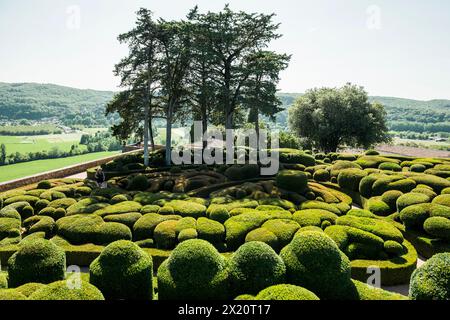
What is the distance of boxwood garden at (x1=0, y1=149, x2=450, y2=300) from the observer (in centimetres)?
707

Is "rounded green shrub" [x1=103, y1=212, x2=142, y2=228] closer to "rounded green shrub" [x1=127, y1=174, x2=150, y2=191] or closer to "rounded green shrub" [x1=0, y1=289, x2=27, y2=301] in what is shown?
"rounded green shrub" [x1=0, y1=289, x2=27, y2=301]

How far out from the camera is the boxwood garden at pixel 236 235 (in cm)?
707

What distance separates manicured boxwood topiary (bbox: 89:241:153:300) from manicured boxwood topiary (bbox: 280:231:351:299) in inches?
142

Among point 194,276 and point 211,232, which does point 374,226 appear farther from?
point 194,276

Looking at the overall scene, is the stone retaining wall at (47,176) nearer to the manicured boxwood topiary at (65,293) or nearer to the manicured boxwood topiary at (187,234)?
the manicured boxwood topiary at (187,234)

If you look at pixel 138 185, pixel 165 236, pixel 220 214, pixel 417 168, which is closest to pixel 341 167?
pixel 417 168

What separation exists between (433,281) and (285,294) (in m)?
3.39

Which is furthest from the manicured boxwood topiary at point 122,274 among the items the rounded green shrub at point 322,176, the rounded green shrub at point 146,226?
the rounded green shrub at point 322,176

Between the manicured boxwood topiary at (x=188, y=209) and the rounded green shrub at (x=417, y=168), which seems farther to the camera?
the rounded green shrub at (x=417, y=168)

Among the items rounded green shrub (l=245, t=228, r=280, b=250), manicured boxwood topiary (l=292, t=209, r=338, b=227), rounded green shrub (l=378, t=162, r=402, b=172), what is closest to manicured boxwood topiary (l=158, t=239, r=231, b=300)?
rounded green shrub (l=245, t=228, r=280, b=250)

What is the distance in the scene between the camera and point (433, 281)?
6.71 meters

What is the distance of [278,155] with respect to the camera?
25.4m

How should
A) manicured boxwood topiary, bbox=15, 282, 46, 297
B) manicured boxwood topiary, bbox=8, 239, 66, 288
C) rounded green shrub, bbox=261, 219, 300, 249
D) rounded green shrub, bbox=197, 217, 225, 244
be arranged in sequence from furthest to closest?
rounded green shrub, bbox=197, 217, 225, 244 < rounded green shrub, bbox=261, 219, 300, 249 < manicured boxwood topiary, bbox=8, 239, 66, 288 < manicured boxwood topiary, bbox=15, 282, 46, 297

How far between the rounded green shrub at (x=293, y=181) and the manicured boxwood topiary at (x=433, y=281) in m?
11.3
